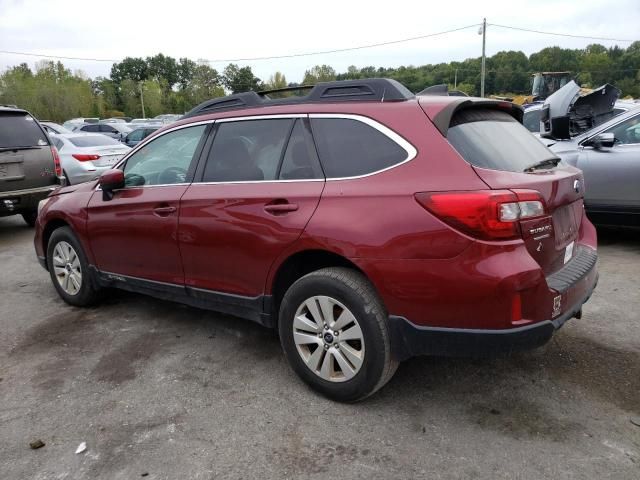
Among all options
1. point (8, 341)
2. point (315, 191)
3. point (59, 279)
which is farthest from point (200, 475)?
point (59, 279)

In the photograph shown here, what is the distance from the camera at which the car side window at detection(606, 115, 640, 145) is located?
19.6 feet

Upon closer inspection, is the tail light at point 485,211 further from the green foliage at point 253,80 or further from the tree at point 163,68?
the tree at point 163,68

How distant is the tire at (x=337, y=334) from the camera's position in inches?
109

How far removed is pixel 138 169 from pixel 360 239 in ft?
7.50

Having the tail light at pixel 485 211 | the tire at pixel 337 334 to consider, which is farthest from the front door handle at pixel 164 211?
the tail light at pixel 485 211

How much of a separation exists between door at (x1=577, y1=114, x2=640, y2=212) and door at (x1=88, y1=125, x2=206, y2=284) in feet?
14.8

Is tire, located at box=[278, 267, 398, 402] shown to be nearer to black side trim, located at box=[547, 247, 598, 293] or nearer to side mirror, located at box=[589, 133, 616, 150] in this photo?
black side trim, located at box=[547, 247, 598, 293]

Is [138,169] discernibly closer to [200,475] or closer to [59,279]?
[59,279]

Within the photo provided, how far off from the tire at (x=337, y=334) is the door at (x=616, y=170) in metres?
4.28

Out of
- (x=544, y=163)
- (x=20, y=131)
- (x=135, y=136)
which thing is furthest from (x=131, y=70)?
(x=544, y=163)

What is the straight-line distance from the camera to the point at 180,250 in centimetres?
369

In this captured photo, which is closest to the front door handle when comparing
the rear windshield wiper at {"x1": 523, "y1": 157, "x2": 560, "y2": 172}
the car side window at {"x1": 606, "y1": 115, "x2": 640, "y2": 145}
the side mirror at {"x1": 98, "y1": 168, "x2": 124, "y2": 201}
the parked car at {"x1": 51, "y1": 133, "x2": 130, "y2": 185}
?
the side mirror at {"x1": 98, "y1": 168, "x2": 124, "y2": 201}

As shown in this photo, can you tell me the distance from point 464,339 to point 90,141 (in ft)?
35.6

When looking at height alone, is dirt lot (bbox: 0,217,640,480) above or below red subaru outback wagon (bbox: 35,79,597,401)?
below
